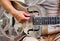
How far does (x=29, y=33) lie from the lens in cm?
82

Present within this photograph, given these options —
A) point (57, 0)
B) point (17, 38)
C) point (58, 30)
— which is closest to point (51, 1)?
point (57, 0)

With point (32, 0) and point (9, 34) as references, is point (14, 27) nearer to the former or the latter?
point (9, 34)

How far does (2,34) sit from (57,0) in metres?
0.37

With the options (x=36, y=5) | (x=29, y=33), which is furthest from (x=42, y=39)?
(x=36, y=5)

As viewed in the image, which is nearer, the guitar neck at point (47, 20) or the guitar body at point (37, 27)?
the guitar neck at point (47, 20)

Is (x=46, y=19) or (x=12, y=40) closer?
(x=46, y=19)

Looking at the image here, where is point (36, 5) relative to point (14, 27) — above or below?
above

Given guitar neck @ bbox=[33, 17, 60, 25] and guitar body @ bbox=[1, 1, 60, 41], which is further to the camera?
guitar body @ bbox=[1, 1, 60, 41]

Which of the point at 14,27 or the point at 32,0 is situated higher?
the point at 32,0

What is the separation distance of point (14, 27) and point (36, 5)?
0.18m

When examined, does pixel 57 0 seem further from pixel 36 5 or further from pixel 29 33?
pixel 29 33

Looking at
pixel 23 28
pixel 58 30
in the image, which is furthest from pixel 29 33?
pixel 58 30

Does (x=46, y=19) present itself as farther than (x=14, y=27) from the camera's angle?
No

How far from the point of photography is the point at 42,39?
82cm
